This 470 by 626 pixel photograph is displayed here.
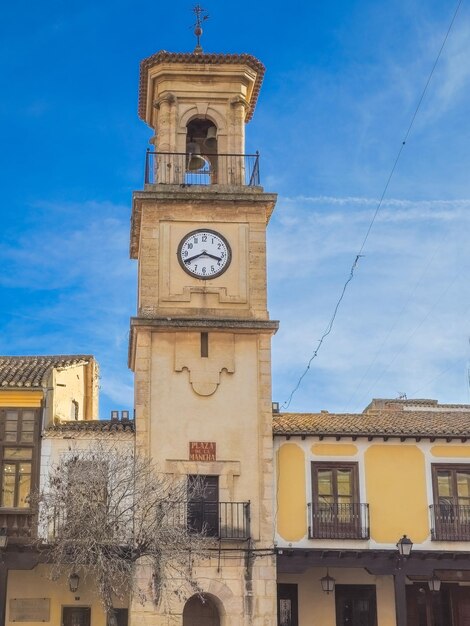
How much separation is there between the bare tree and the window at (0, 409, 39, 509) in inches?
25.9

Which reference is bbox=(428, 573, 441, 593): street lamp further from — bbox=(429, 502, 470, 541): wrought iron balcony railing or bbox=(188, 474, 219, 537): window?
bbox=(188, 474, 219, 537): window

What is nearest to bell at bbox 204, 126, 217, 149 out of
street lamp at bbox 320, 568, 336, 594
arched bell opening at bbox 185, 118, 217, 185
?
arched bell opening at bbox 185, 118, 217, 185

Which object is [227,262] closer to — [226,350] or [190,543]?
[226,350]

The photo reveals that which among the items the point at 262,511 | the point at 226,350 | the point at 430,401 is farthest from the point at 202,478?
the point at 430,401

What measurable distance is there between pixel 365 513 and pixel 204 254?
793 cm

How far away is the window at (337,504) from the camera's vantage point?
83.3ft

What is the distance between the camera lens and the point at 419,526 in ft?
84.1

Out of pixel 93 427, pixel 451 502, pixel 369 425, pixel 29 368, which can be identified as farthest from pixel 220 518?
pixel 29 368

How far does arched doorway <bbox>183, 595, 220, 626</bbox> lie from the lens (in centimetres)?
2517

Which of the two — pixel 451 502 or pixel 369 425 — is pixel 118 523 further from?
pixel 451 502

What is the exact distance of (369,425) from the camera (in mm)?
26422

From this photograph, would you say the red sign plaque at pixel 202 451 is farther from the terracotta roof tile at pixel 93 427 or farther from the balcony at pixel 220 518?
the terracotta roof tile at pixel 93 427

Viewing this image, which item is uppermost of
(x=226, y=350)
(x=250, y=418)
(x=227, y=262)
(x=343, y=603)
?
(x=227, y=262)

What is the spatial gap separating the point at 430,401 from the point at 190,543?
1890cm
